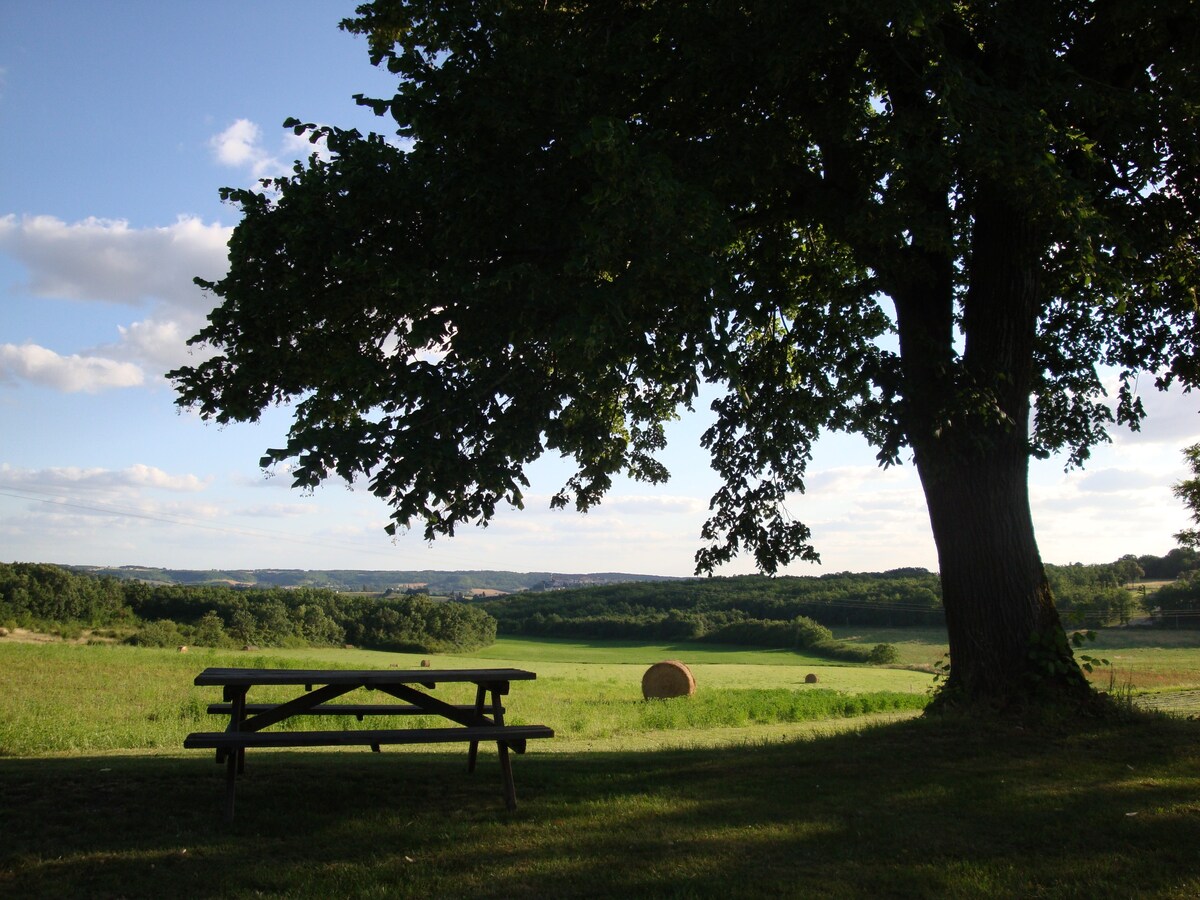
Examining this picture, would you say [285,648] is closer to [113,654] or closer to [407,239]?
[113,654]

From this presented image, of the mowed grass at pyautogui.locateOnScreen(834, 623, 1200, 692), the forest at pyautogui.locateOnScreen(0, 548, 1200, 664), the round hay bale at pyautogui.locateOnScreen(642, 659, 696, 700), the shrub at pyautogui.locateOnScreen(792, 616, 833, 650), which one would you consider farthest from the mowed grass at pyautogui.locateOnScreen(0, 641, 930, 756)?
the shrub at pyautogui.locateOnScreen(792, 616, 833, 650)

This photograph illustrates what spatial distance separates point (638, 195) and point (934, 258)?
5.35 metres

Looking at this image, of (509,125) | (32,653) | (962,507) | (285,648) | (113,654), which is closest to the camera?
(509,125)

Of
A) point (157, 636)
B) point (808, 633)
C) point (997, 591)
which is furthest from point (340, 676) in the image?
point (808, 633)

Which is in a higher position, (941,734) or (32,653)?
(941,734)

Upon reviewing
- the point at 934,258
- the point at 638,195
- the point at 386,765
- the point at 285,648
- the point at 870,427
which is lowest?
the point at 285,648

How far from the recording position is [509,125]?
7.87 metres

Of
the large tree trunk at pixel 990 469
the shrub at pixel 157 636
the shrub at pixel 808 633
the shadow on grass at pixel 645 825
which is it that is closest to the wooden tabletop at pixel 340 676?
the shadow on grass at pixel 645 825

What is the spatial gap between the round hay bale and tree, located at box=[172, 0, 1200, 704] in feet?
58.0

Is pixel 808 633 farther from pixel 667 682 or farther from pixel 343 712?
pixel 343 712

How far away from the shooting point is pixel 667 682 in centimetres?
2758

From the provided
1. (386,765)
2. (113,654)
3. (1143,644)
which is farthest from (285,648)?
(1143,644)

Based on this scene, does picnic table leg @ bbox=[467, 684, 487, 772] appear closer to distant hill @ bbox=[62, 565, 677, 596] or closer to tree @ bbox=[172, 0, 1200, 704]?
tree @ bbox=[172, 0, 1200, 704]

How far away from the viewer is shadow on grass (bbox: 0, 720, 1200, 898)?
4.79 m
